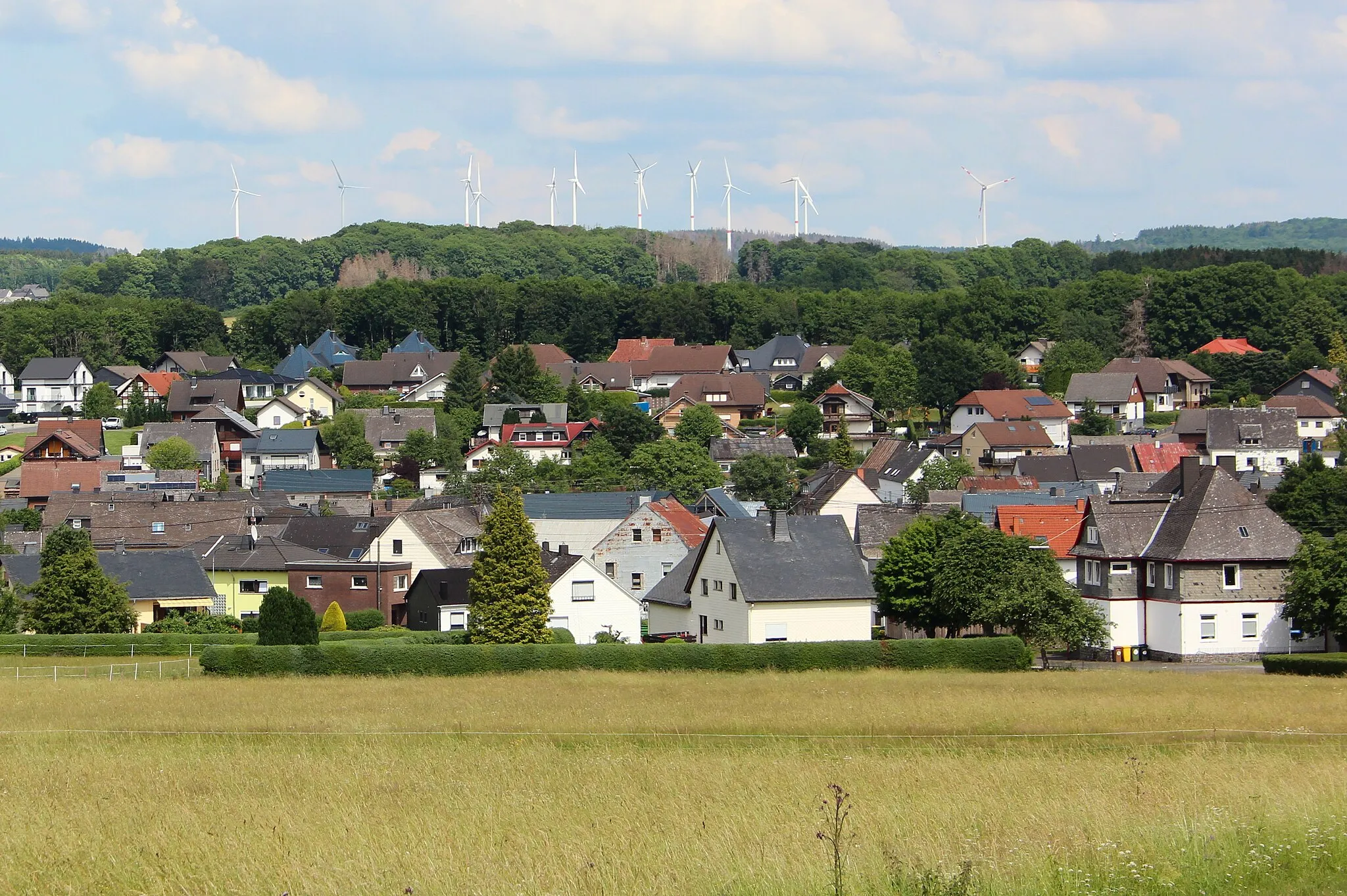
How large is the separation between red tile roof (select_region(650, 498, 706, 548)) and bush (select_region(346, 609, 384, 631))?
487 inches

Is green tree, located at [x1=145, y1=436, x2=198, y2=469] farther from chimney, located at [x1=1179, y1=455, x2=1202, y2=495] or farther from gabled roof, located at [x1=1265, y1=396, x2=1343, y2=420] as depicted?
gabled roof, located at [x1=1265, y1=396, x2=1343, y2=420]

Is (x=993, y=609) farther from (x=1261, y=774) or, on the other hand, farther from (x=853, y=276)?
(x=853, y=276)

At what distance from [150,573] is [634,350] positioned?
3506 inches

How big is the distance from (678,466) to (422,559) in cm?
2616

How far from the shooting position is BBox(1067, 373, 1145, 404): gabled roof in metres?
112

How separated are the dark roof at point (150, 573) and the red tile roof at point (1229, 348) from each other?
98.7m

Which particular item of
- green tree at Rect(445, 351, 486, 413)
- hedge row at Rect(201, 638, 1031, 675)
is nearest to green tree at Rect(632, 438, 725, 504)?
green tree at Rect(445, 351, 486, 413)

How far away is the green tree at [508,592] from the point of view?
42062 mm

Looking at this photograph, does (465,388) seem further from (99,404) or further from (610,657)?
(610,657)

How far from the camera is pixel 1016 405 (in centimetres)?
10494

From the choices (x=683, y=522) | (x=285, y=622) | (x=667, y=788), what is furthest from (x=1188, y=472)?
(x=667, y=788)

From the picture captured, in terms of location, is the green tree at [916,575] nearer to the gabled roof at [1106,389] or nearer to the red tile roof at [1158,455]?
the red tile roof at [1158,455]

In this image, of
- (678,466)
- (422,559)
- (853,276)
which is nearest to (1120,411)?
(678,466)

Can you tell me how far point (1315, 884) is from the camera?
12336mm
